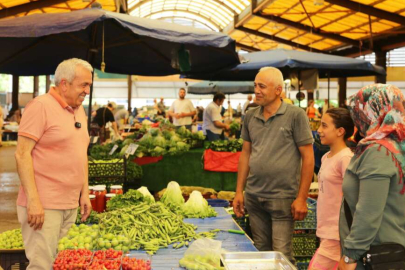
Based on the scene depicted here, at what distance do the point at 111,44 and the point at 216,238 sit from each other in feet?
11.7

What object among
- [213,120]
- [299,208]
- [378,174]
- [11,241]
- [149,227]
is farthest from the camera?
[213,120]

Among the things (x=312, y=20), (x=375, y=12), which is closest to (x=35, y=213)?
(x=375, y=12)

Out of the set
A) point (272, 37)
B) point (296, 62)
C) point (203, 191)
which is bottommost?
point (203, 191)

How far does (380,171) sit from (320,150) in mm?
6283

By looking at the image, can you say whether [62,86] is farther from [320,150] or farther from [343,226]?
[320,150]

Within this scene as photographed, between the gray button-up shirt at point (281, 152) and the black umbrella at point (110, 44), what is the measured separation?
190 cm

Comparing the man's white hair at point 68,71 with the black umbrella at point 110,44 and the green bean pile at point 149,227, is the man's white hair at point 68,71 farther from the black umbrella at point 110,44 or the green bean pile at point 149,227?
the black umbrella at point 110,44

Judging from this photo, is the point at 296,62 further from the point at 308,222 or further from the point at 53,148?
the point at 53,148

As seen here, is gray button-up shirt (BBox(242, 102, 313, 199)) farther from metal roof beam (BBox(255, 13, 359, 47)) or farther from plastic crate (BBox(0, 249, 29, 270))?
metal roof beam (BBox(255, 13, 359, 47))

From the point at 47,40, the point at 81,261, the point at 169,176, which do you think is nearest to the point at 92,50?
the point at 47,40

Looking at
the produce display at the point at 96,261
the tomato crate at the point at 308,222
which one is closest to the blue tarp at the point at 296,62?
the tomato crate at the point at 308,222

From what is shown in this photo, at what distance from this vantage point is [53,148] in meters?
3.24

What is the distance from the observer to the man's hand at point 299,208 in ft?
12.5

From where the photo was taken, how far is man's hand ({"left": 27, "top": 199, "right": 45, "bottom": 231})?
314 centimetres
